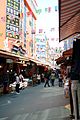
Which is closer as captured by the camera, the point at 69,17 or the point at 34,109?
the point at 69,17

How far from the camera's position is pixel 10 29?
46219 millimetres

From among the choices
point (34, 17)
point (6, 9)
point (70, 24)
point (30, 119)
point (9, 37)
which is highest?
point (34, 17)

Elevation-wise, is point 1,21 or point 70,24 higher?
point 1,21

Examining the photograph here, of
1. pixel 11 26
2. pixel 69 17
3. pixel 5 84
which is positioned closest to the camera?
pixel 69 17

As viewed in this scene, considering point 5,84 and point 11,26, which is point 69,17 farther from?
point 11,26

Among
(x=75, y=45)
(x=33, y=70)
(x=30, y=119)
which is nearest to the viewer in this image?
(x=75, y=45)

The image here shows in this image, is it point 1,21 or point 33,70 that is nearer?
point 33,70

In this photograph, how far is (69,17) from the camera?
6.02 meters

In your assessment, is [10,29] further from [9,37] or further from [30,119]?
[30,119]

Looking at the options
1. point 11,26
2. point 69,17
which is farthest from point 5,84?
point 11,26

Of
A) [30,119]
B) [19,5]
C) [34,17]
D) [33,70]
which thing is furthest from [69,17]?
[34,17]

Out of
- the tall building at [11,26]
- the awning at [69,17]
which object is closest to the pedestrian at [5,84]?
the awning at [69,17]

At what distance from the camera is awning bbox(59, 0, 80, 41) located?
5.39 m

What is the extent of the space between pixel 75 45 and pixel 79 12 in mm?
926
